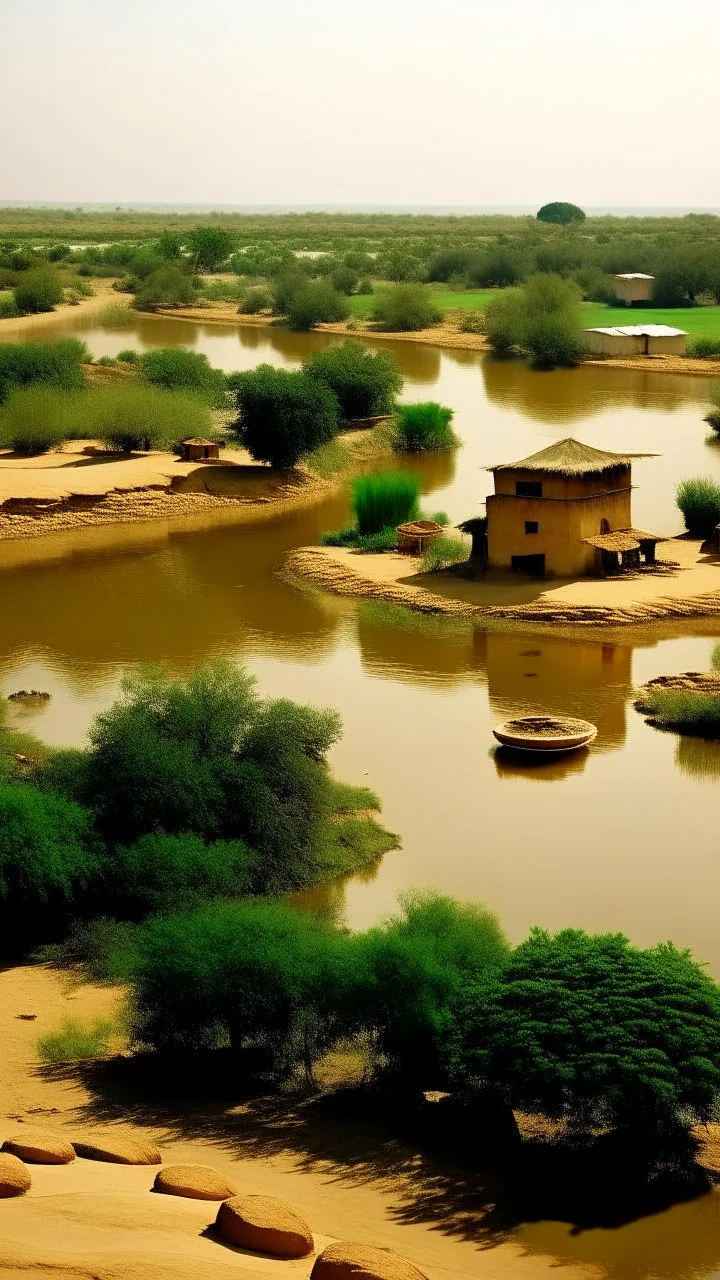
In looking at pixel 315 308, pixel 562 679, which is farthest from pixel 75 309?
pixel 562 679

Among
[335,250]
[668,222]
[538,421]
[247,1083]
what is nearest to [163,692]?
[247,1083]

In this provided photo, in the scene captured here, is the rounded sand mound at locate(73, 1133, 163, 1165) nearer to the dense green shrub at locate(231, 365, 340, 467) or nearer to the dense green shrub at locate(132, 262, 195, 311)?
the dense green shrub at locate(231, 365, 340, 467)

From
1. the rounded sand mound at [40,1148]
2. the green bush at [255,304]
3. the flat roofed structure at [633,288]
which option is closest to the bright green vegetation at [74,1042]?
the rounded sand mound at [40,1148]

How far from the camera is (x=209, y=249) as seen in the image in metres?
85.1

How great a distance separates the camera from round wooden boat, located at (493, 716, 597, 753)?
17656 millimetres

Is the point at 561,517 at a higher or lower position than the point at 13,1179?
higher

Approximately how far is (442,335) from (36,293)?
53.4 feet

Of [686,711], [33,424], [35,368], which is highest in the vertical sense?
[35,368]

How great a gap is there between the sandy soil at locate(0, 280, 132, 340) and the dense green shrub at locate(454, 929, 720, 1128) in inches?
1964

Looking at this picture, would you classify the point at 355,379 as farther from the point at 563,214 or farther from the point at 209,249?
the point at 563,214

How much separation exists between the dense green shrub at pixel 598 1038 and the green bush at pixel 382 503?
58.4 feet

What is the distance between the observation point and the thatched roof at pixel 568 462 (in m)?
24.4

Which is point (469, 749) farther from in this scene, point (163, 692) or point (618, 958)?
point (618, 958)

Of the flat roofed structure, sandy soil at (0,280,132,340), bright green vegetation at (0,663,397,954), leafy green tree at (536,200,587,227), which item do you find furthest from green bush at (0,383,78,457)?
leafy green tree at (536,200,587,227)
